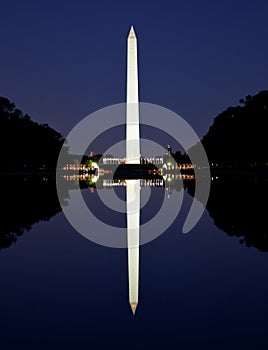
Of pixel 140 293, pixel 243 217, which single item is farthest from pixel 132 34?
pixel 140 293

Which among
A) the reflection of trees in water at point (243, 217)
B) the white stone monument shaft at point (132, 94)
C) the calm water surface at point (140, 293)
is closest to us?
the calm water surface at point (140, 293)

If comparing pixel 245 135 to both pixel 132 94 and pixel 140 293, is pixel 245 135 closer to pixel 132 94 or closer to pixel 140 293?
pixel 132 94

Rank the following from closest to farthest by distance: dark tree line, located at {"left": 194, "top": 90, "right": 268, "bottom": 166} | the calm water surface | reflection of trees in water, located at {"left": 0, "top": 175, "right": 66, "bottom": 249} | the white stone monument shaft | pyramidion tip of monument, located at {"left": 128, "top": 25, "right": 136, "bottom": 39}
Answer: the calm water surface → reflection of trees in water, located at {"left": 0, "top": 175, "right": 66, "bottom": 249} → dark tree line, located at {"left": 194, "top": 90, "right": 268, "bottom": 166} → the white stone monument shaft → pyramidion tip of monument, located at {"left": 128, "top": 25, "right": 136, "bottom": 39}

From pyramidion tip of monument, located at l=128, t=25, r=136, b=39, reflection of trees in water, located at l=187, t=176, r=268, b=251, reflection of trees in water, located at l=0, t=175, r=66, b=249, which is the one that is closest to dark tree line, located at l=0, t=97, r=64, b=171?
pyramidion tip of monument, located at l=128, t=25, r=136, b=39

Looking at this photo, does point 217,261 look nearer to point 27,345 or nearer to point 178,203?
point 27,345

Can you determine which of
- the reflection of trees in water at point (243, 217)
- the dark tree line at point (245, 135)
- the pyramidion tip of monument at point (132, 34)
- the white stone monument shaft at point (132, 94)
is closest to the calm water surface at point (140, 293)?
the reflection of trees in water at point (243, 217)

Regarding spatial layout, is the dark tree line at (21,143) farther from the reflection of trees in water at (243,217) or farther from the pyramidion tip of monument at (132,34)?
the reflection of trees in water at (243,217)

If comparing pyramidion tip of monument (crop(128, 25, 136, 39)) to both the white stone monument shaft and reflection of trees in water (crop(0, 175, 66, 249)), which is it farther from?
reflection of trees in water (crop(0, 175, 66, 249))
